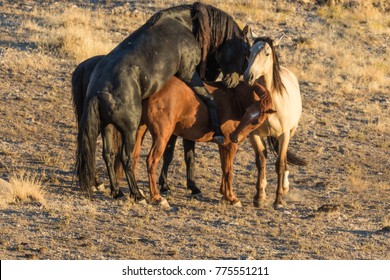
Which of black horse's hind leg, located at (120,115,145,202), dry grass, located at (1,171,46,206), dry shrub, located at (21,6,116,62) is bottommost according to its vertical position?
dry shrub, located at (21,6,116,62)

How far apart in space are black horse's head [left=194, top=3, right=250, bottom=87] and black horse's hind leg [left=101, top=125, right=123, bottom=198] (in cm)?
160

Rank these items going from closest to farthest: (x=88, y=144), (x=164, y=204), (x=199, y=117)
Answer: (x=88, y=144)
(x=164, y=204)
(x=199, y=117)

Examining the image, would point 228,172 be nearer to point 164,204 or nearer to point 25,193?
point 164,204

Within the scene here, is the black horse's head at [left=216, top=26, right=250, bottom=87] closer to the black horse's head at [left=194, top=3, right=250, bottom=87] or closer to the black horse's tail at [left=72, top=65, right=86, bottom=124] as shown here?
the black horse's head at [left=194, top=3, right=250, bottom=87]

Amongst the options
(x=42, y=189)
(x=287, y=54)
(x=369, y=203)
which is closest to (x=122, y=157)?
(x=42, y=189)

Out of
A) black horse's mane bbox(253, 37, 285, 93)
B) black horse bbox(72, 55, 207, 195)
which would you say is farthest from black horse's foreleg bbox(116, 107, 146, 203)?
black horse's mane bbox(253, 37, 285, 93)

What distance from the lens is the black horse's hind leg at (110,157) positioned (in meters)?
13.1

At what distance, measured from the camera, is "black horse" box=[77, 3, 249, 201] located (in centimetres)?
1259

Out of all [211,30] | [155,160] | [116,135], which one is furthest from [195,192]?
[211,30]

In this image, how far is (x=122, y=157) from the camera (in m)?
12.9

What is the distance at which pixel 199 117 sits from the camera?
13258 mm

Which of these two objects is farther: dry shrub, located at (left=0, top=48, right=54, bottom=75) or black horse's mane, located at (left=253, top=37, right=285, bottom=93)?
dry shrub, located at (left=0, top=48, right=54, bottom=75)

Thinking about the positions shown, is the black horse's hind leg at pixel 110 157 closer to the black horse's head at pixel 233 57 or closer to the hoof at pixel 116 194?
the hoof at pixel 116 194

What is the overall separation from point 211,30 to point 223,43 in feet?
0.93
